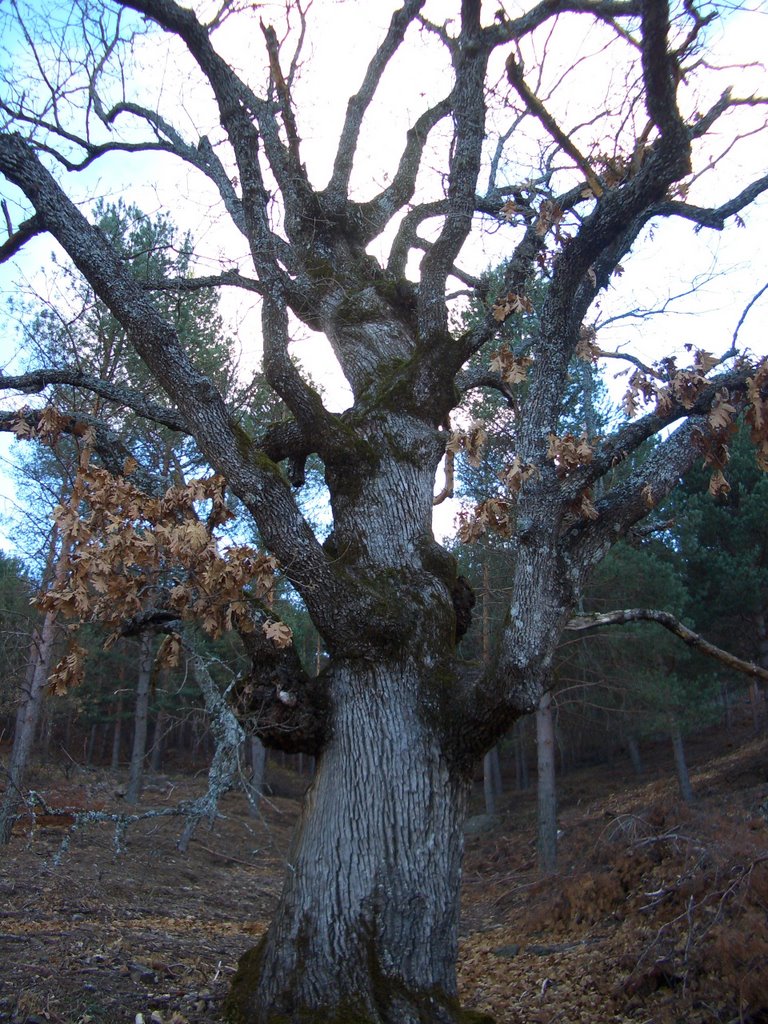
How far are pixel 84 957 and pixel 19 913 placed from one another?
2125 millimetres

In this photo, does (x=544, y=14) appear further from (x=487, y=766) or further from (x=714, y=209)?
(x=487, y=766)

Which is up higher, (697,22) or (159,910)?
(697,22)

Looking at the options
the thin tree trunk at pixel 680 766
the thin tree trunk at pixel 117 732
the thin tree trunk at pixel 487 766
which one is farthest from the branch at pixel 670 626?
the thin tree trunk at pixel 117 732

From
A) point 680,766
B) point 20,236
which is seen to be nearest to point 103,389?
point 20,236

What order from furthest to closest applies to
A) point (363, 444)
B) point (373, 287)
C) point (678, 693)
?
point (678, 693)
point (373, 287)
point (363, 444)

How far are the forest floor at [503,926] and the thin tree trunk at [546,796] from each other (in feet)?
1.18

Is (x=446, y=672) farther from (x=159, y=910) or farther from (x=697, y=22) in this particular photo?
(x=159, y=910)

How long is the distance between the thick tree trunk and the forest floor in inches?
13.1

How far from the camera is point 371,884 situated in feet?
11.9

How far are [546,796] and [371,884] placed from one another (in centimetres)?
1022

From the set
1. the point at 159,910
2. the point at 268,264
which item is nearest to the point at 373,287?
the point at 268,264

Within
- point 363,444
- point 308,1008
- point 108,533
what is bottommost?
point 308,1008

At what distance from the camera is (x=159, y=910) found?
8.45 meters

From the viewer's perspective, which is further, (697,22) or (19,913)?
(19,913)
